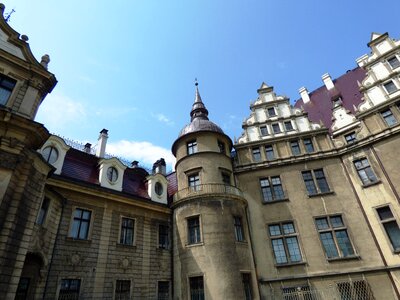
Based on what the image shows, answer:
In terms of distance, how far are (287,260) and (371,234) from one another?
18.2 ft

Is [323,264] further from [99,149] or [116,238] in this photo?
[99,149]

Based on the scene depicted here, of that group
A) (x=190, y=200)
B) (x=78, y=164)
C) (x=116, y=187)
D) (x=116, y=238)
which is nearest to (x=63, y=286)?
(x=116, y=238)

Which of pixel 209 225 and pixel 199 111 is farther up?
pixel 199 111

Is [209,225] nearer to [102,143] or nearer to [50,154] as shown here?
[50,154]

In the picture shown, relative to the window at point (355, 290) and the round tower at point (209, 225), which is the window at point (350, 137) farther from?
the window at point (355, 290)

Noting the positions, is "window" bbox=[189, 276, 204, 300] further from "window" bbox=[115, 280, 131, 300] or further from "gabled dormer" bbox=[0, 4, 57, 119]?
"gabled dormer" bbox=[0, 4, 57, 119]

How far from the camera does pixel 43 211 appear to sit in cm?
1311

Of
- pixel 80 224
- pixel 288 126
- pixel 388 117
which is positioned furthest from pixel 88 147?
pixel 388 117

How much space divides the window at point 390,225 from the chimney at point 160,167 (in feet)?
57.1

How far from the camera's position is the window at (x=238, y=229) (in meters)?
17.3

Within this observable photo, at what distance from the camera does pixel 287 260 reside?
17.2m

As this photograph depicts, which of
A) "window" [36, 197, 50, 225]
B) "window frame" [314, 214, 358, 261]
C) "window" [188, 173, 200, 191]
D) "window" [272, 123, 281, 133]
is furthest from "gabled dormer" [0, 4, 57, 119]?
"window frame" [314, 214, 358, 261]

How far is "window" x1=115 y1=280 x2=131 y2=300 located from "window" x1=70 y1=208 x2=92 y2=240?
3264mm

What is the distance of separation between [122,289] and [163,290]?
9.60ft
